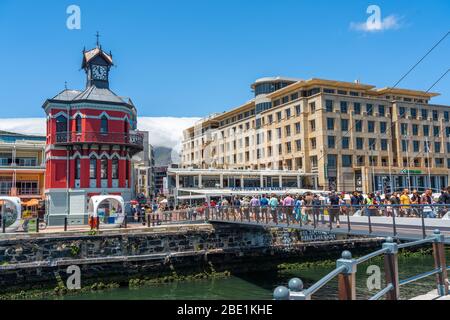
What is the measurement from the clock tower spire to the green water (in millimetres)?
22208

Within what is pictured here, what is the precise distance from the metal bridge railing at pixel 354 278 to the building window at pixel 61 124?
3229cm

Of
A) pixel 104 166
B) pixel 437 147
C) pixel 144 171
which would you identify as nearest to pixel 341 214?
pixel 104 166

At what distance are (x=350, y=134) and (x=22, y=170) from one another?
44.0 metres

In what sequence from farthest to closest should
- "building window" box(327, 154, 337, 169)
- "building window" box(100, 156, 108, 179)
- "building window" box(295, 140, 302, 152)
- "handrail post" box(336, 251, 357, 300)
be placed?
"building window" box(295, 140, 302, 152) → "building window" box(327, 154, 337, 169) → "building window" box(100, 156, 108, 179) → "handrail post" box(336, 251, 357, 300)

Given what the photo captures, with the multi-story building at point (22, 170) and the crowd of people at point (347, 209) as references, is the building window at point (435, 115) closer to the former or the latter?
the crowd of people at point (347, 209)

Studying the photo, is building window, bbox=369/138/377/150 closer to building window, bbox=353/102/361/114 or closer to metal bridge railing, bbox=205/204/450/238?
building window, bbox=353/102/361/114

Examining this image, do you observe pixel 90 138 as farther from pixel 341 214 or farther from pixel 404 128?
pixel 404 128

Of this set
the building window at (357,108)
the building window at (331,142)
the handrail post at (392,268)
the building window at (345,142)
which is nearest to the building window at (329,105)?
the building window at (331,142)

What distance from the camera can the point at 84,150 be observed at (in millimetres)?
34375

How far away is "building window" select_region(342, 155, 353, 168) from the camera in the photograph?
5999 cm

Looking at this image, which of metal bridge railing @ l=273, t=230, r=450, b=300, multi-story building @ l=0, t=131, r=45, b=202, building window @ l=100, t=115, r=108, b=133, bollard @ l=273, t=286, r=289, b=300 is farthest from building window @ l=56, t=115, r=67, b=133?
bollard @ l=273, t=286, r=289, b=300

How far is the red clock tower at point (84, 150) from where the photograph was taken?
3378 cm

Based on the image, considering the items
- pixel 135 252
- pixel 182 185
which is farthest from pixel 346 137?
pixel 135 252
